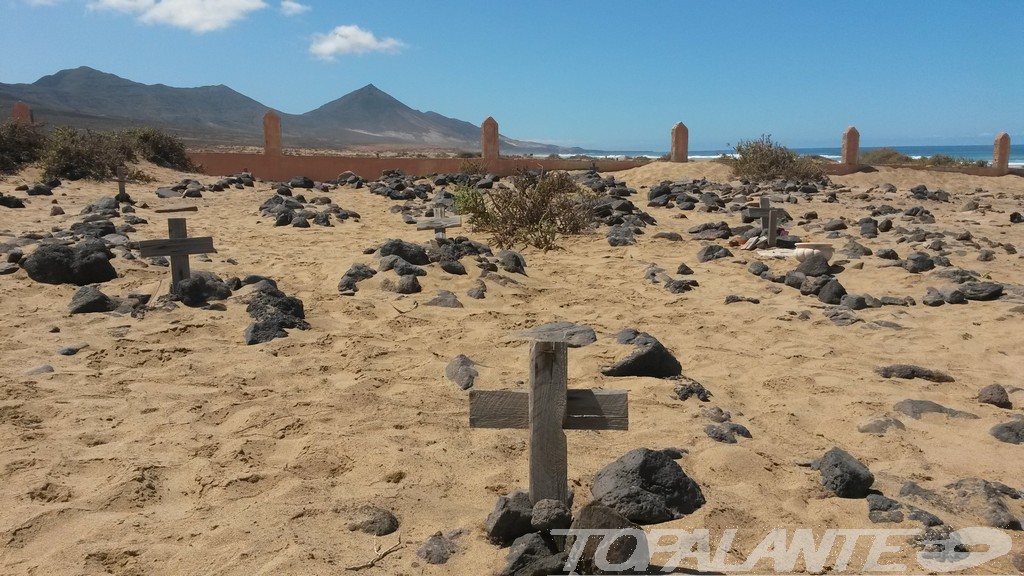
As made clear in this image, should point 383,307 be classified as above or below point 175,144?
below

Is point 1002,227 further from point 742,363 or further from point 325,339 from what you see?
point 325,339

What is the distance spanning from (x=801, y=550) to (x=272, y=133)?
845 inches

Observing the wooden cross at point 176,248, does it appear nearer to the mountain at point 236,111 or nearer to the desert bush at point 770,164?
the desert bush at point 770,164

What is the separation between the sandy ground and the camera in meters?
2.87

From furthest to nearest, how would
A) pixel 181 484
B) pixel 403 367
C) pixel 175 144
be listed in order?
pixel 175 144, pixel 403 367, pixel 181 484

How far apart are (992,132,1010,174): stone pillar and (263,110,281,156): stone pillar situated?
22.1m

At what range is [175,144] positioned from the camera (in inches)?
811

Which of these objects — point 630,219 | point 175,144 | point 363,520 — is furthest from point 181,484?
point 175,144

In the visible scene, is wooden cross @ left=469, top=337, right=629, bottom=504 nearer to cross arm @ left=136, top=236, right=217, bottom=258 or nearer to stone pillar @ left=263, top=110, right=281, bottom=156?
cross arm @ left=136, top=236, right=217, bottom=258

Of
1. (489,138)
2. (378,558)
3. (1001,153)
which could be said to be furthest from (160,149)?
(1001,153)

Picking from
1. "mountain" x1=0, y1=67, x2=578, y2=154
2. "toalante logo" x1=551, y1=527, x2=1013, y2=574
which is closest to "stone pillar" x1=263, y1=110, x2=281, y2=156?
"toalante logo" x1=551, y1=527, x2=1013, y2=574

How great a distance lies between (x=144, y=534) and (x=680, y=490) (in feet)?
6.80

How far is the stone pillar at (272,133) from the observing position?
21.8m

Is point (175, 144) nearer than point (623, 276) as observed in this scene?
No
